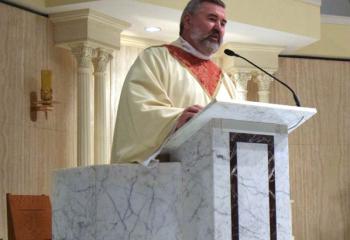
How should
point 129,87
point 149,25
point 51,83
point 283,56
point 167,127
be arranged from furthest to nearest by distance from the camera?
point 283,56 < point 149,25 < point 51,83 < point 129,87 < point 167,127

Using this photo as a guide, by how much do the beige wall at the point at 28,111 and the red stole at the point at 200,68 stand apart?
10.7 ft

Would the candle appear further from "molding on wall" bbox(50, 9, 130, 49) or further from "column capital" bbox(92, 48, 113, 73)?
"column capital" bbox(92, 48, 113, 73)

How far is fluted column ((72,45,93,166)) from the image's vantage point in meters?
7.05

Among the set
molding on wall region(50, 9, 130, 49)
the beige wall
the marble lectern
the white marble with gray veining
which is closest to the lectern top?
the marble lectern

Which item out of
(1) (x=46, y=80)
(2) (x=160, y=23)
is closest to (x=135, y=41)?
(2) (x=160, y=23)

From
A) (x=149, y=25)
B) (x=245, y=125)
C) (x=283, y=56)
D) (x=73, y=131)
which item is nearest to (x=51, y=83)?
(x=73, y=131)

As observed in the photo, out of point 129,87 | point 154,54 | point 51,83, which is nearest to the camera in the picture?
point 129,87

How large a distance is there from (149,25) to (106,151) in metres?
1.42

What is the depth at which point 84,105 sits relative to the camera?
711cm

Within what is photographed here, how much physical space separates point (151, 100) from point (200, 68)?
606 mm

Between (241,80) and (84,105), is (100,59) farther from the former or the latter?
(241,80)

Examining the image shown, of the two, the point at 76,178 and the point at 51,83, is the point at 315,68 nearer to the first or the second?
the point at 51,83

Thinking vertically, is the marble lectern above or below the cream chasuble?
below

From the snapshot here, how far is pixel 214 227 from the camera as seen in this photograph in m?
2.81
